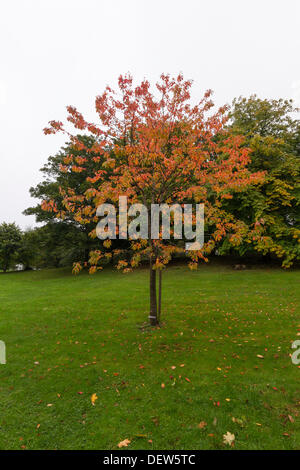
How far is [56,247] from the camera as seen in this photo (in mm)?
25797

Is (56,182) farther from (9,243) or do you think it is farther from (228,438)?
(228,438)

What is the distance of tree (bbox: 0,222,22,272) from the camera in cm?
3341

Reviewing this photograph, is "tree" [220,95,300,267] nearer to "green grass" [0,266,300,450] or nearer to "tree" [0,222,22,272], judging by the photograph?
"green grass" [0,266,300,450]

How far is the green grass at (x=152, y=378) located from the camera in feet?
11.5

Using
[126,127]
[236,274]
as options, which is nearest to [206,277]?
[236,274]

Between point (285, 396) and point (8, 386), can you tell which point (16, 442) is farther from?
point (285, 396)

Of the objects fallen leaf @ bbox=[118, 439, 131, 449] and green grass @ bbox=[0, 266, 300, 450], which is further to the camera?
green grass @ bbox=[0, 266, 300, 450]

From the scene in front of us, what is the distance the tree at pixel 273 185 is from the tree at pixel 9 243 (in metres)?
29.8

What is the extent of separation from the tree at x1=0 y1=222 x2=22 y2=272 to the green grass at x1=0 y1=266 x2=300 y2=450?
1087 inches

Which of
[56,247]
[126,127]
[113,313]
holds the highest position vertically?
[126,127]

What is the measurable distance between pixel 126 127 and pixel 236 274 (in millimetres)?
13176

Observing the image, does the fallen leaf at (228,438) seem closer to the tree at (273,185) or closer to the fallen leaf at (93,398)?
the fallen leaf at (93,398)

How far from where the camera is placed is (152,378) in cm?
491
